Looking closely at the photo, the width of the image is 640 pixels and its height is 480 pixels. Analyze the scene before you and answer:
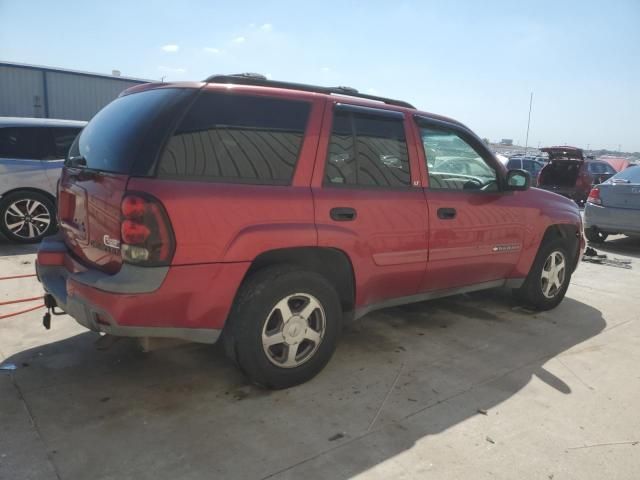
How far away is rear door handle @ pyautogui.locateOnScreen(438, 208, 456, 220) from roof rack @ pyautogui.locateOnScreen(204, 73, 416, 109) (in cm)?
84

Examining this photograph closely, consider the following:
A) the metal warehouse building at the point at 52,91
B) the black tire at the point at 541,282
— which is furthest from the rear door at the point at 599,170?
the metal warehouse building at the point at 52,91

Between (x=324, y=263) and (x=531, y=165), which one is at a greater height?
(x=531, y=165)

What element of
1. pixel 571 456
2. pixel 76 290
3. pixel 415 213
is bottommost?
pixel 571 456

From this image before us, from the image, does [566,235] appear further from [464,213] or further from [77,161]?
[77,161]

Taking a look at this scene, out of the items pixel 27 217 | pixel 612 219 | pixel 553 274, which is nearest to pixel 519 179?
pixel 553 274

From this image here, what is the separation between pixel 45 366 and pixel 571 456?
3.22 metres

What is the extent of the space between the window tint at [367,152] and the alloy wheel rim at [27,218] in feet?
17.5

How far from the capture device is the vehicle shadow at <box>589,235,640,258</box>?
8504mm

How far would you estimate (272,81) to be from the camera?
10.5 ft

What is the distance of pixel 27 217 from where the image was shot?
22.2ft

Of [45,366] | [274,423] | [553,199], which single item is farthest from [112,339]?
[553,199]

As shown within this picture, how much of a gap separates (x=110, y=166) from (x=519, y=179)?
333 cm

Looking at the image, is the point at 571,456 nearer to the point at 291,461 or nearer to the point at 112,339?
the point at 291,461

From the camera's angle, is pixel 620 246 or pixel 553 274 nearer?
pixel 553 274
